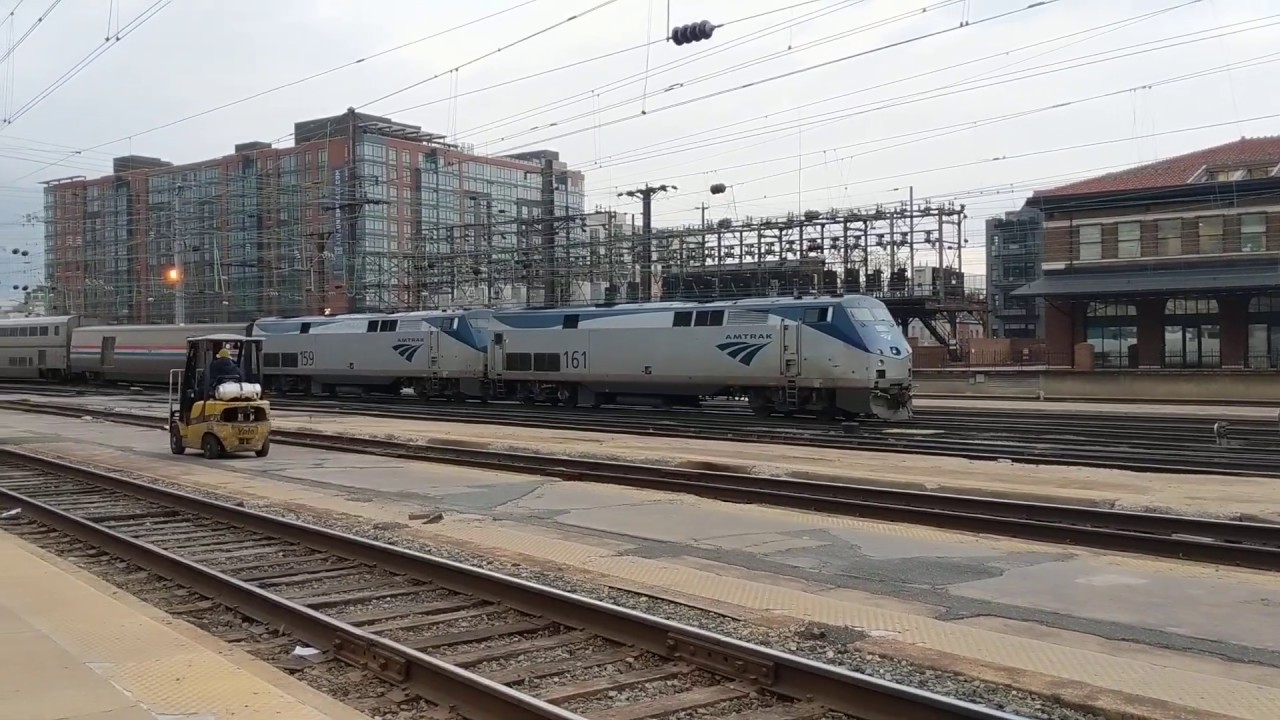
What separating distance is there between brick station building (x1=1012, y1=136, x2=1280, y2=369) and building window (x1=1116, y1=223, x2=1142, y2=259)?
0.05m

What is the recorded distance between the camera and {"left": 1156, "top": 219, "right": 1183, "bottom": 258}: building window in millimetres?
46844

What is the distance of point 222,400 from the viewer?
20.0 meters

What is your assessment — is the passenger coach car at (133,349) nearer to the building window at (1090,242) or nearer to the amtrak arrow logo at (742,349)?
the amtrak arrow logo at (742,349)

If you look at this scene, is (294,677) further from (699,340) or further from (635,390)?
(635,390)

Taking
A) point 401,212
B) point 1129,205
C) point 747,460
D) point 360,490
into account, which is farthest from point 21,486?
point 401,212

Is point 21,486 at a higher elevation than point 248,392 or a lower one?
lower

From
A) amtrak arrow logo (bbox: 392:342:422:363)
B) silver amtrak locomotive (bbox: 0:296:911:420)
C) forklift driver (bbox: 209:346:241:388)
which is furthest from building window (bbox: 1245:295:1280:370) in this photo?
forklift driver (bbox: 209:346:241:388)

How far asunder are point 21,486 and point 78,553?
6806 mm

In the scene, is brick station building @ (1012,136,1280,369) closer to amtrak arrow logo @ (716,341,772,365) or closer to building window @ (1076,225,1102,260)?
building window @ (1076,225,1102,260)

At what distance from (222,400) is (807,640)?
15930 mm

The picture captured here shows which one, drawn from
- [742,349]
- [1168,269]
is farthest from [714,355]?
[1168,269]

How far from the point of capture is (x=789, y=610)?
803 centimetres

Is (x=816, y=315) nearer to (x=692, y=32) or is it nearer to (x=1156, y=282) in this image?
(x=692, y=32)

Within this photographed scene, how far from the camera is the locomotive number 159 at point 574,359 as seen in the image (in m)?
33.3
